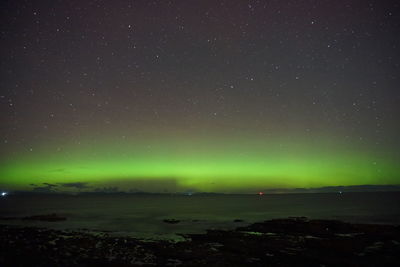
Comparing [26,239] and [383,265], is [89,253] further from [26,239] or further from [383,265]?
[383,265]

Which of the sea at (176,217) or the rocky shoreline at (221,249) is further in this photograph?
the sea at (176,217)

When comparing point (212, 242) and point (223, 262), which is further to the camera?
point (212, 242)

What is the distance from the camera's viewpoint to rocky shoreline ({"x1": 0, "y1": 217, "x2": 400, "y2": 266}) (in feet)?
71.9

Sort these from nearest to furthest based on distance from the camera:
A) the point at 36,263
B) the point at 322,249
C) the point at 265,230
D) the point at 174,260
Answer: the point at 36,263
the point at 174,260
the point at 322,249
the point at 265,230

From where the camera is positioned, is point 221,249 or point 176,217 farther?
point 176,217

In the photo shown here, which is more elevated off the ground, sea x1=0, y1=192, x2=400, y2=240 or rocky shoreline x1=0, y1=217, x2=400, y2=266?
rocky shoreline x1=0, y1=217, x2=400, y2=266

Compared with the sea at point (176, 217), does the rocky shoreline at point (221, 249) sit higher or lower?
higher

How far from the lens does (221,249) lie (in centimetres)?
2619

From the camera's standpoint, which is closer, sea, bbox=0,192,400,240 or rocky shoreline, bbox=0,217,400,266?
rocky shoreline, bbox=0,217,400,266

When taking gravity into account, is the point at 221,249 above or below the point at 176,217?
above

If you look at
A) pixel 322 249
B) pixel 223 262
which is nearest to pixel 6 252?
pixel 223 262

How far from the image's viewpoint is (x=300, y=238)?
103 ft

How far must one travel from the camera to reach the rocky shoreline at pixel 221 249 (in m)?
21.9

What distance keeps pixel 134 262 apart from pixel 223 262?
18.9ft
